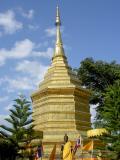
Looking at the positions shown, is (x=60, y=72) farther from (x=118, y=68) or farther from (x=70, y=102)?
(x=118, y=68)

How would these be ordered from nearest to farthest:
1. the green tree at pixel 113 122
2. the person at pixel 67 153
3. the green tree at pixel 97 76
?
1. the green tree at pixel 113 122
2. the person at pixel 67 153
3. the green tree at pixel 97 76

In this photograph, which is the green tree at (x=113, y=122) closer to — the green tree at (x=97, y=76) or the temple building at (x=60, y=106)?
the temple building at (x=60, y=106)

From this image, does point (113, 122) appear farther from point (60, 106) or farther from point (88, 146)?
point (60, 106)

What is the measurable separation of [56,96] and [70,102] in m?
1.30

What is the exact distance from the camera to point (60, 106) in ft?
124

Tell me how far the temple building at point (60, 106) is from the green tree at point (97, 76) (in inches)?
251

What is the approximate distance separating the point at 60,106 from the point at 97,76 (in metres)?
10.6

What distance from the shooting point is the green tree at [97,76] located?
4634 cm

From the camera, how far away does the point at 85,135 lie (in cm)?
3616

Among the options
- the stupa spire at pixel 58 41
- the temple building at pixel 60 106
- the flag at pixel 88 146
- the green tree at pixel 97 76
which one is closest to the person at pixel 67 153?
the flag at pixel 88 146

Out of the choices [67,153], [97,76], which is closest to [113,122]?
[67,153]

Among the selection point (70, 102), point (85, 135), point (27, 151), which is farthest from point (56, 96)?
point (27, 151)

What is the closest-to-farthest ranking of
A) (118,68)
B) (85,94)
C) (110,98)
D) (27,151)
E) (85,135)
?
1. (110,98)
2. (27,151)
3. (85,135)
4. (85,94)
5. (118,68)

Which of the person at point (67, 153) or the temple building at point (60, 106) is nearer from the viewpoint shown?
the person at point (67, 153)
